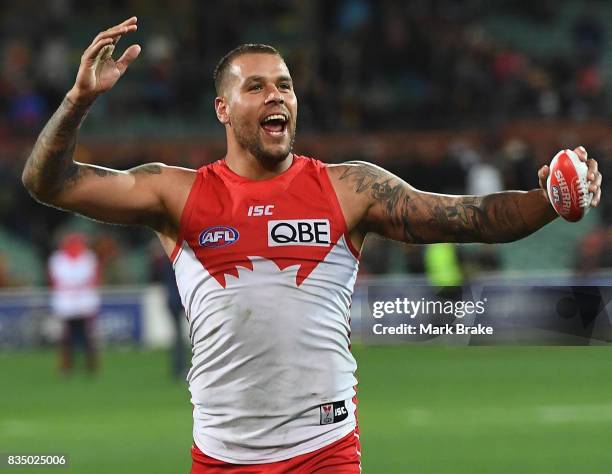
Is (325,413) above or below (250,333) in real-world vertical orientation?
below

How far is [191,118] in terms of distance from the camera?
2544 centimetres

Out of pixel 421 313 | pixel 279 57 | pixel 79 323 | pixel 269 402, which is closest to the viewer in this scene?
pixel 269 402

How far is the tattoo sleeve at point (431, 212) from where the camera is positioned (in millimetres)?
4926

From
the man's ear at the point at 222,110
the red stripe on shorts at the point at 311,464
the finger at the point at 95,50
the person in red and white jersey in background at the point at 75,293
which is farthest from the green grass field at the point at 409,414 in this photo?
the finger at the point at 95,50

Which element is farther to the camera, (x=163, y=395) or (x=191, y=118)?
(x=191, y=118)

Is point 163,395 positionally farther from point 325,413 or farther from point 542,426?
point 325,413

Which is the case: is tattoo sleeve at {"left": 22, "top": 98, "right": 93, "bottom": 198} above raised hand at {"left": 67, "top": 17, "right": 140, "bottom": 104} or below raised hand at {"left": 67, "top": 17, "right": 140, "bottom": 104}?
below

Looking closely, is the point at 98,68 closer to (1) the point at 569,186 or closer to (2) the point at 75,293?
(1) the point at 569,186

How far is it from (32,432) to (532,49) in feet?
56.2

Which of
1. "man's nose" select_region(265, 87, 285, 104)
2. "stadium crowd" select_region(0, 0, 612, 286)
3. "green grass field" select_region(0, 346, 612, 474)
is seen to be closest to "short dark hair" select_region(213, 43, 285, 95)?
"man's nose" select_region(265, 87, 285, 104)

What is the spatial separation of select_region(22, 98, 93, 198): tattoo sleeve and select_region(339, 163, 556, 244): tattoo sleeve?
1082 mm

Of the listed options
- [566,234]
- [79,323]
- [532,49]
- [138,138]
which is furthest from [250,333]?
[532,49]

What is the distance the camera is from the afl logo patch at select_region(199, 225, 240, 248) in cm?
497

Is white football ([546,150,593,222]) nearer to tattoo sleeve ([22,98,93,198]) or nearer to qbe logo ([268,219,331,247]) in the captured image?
qbe logo ([268,219,331,247])
